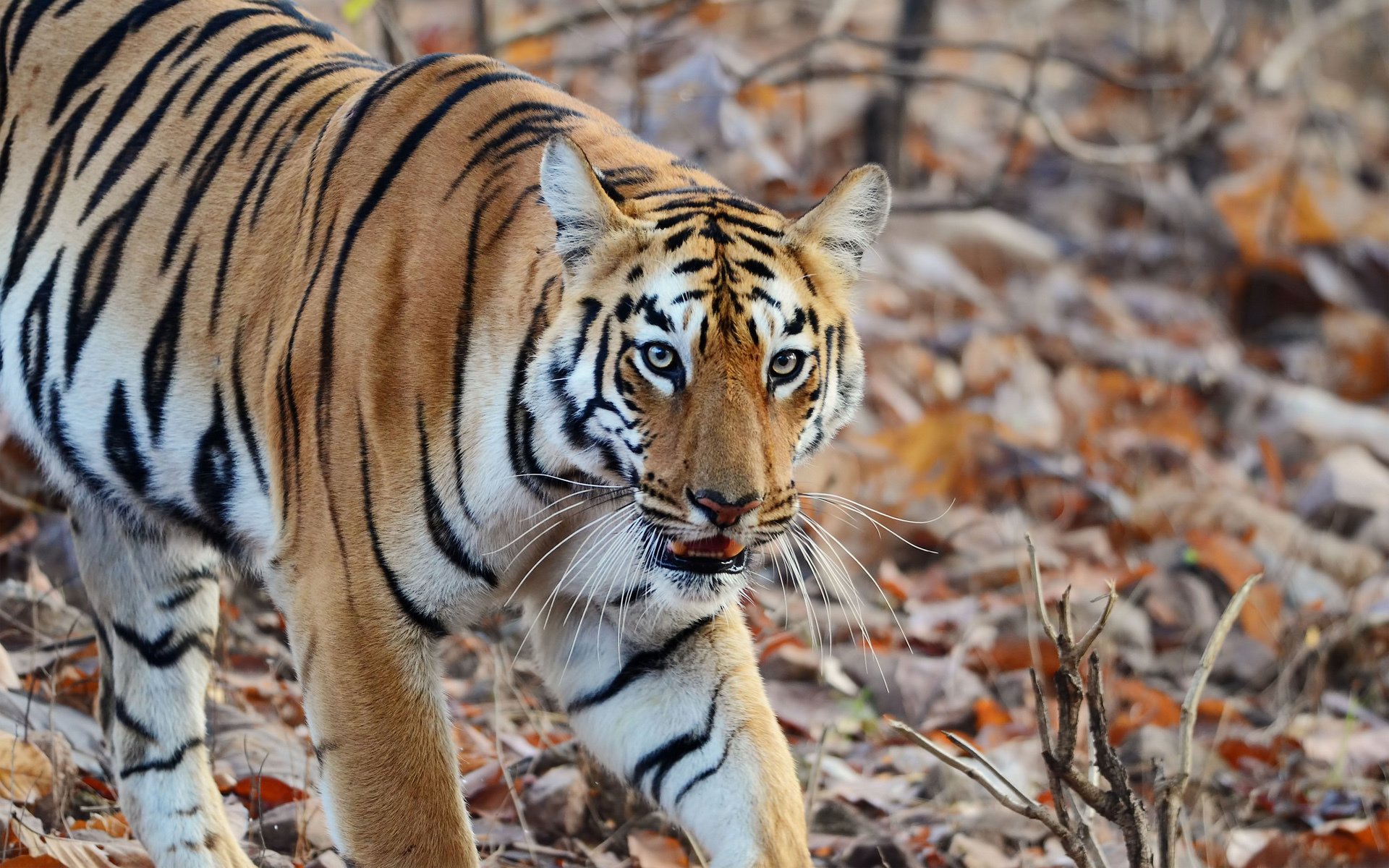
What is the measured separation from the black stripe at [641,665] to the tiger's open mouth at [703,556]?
0.91ft

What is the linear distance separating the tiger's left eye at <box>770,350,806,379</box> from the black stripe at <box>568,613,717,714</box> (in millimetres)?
563

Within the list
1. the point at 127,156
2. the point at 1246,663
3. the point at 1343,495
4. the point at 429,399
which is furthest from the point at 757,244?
the point at 1343,495

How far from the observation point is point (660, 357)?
110 inches

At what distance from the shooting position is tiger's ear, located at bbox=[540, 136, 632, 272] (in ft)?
9.21

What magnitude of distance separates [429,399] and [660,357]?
1.45ft

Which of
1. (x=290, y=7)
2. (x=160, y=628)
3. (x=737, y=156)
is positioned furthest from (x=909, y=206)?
(x=160, y=628)

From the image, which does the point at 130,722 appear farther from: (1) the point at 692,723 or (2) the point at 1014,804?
(2) the point at 1014,804

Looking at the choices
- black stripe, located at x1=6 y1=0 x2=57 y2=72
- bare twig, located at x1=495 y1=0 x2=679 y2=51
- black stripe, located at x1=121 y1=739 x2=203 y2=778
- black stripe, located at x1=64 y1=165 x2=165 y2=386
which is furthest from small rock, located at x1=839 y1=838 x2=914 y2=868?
bare twig, located at x1=495 y1=0 x2=679 y2=51

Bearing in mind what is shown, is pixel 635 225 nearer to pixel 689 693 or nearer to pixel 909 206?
pixel 689 693

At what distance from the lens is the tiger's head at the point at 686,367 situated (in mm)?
2721

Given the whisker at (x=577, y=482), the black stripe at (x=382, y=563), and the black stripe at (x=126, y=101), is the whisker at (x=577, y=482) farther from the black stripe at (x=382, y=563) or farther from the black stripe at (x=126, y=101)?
the black stripe at (x=126, y=101)

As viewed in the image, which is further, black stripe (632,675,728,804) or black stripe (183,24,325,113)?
black stripe (183,24,325,113)

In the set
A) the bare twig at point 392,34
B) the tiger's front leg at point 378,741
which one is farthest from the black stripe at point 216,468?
the bare twig at point 392,34

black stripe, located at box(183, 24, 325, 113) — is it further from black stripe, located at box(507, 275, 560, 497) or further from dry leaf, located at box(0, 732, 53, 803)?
dry leaf, located at box(0, 732, 53, 803)
